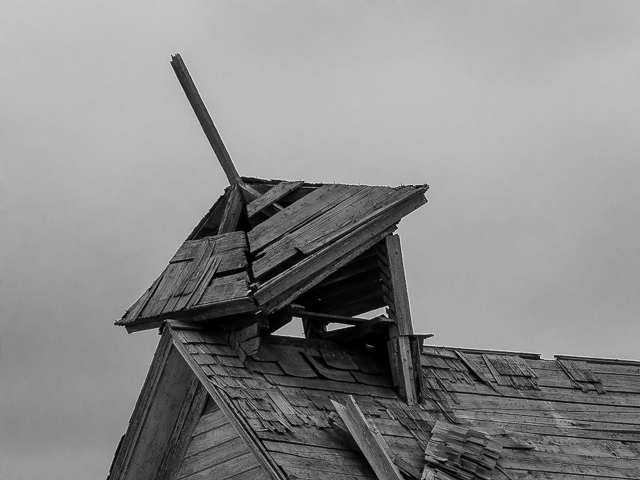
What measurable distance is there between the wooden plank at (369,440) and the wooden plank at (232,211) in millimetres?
3308

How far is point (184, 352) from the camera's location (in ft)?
42.1

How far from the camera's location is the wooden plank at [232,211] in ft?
49.4

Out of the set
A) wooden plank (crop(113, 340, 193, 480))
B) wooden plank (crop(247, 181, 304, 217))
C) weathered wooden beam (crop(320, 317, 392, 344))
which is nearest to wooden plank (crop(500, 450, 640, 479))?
weathered wooden beam (crop(320, 317, 392, 344))

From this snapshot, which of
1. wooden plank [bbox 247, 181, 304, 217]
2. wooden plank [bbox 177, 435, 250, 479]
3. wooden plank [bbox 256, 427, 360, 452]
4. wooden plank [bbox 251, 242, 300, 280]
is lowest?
wooden plank [bbox 256, 427, 360, 452]

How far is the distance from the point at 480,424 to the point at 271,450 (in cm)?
360

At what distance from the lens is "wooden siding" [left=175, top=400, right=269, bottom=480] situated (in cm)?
1230

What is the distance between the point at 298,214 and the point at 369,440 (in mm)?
3439

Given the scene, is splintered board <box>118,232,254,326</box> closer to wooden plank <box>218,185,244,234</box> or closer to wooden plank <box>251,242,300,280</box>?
wooden plank <box>251,242,300,280</box>

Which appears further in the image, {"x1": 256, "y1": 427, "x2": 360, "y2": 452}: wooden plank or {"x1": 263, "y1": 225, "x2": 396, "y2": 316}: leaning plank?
{"x1": 263, "y1": 225, "x2": 396, "y2": 316}: leaning plank

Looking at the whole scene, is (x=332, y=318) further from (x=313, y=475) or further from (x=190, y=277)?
(x=313, y=475)

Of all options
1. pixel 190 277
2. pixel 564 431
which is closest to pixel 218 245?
pixel 190 277

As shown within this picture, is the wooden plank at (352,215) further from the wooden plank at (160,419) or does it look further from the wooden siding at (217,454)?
the wooden siding at (217,454)

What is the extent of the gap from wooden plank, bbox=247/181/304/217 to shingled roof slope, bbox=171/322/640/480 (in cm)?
182

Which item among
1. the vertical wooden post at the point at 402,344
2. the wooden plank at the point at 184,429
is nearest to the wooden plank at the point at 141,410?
the wooden plank at the point at 184,429
